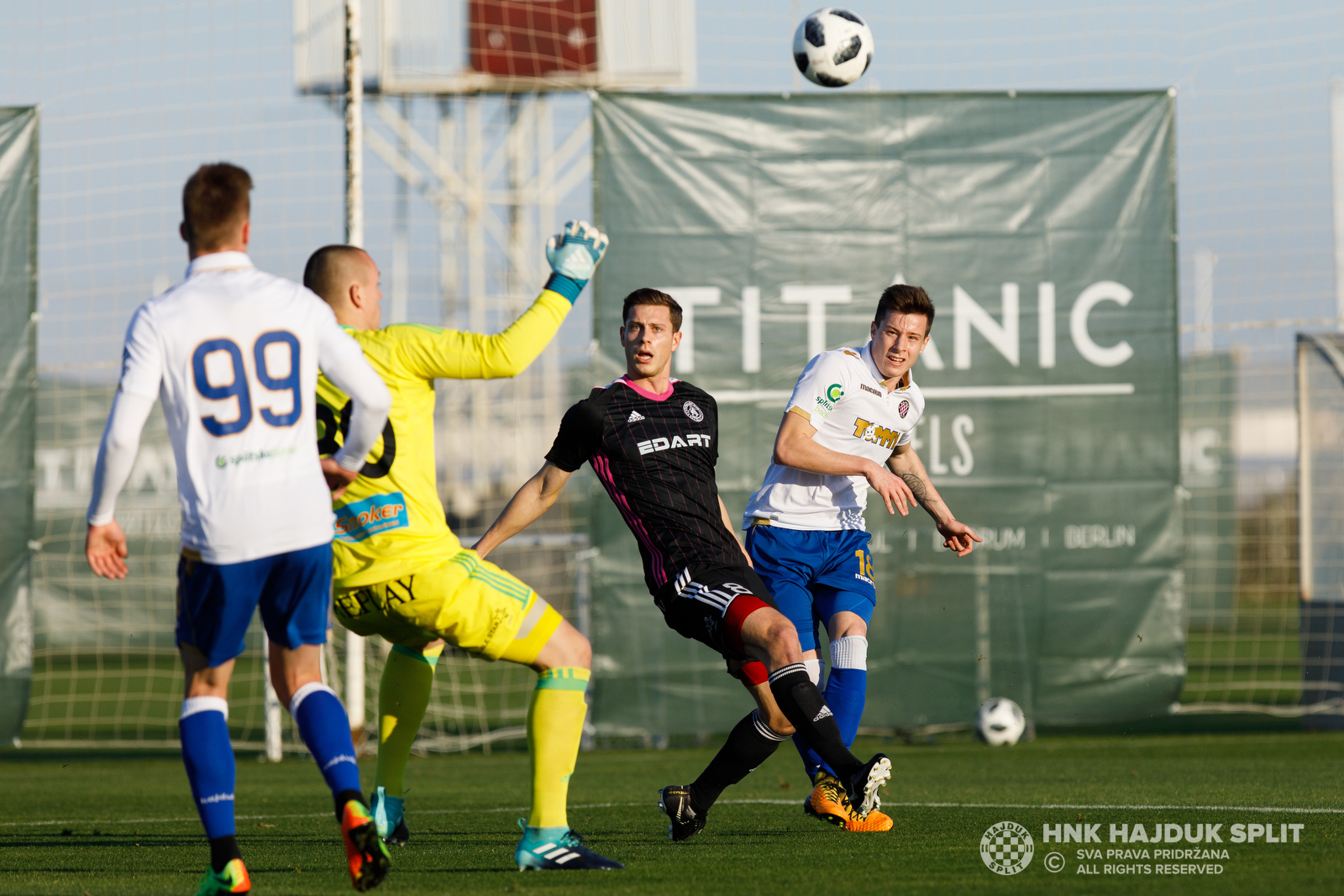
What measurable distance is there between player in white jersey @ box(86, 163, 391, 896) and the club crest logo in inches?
77.4

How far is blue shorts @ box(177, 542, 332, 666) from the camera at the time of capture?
154 inches

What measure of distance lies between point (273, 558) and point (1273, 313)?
30.8 ft

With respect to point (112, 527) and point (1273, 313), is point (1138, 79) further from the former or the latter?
point (112, 527)

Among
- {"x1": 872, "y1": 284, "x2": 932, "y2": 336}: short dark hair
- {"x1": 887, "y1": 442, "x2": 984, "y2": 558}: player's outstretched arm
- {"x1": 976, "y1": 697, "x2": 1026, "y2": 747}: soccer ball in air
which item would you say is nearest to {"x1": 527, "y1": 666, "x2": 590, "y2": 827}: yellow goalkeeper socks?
{"x1": 887, "y1": 442, "x2": 984, "y2": 558}: player's outstretched arm

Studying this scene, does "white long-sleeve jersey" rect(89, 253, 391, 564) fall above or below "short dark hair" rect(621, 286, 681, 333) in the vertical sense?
below

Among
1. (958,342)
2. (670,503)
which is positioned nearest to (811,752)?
(670,503)

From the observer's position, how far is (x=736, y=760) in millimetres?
5301

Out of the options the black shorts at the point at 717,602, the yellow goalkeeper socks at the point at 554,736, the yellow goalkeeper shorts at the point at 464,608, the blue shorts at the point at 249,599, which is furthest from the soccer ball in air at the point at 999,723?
the blue shorts at the point at 249,599

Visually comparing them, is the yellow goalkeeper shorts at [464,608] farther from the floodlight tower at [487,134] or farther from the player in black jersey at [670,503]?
the floodlight tower at [487,134]

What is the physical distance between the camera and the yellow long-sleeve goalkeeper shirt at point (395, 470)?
176 inches

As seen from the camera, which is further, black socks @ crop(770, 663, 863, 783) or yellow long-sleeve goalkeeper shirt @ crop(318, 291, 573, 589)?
black socks @ crop(770, 663, 863, 783)

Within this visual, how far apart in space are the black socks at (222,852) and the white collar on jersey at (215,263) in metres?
1.65

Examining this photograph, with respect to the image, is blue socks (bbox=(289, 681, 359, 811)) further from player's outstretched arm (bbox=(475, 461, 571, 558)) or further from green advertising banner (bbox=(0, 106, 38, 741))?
green advertising banner (bbox=(0, 106, 38, 741))

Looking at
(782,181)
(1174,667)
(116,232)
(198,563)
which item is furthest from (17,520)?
(1174,667)
